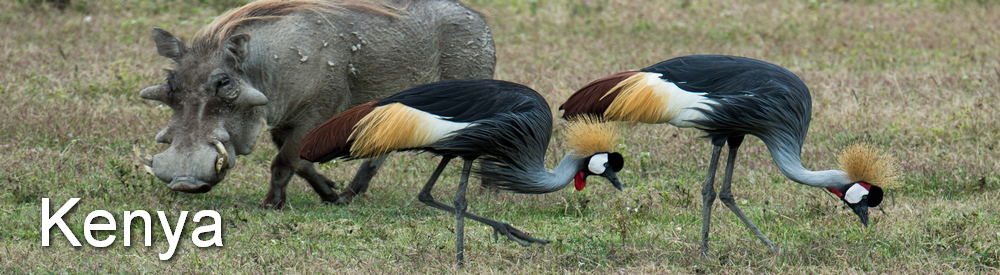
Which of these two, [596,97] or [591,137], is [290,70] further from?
[591,137]

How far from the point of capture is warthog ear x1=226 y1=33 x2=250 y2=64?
5.68 m

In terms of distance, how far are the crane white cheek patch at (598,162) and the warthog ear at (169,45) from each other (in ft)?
8.28

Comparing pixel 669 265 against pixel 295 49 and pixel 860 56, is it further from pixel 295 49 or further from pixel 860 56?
pixel 860 56

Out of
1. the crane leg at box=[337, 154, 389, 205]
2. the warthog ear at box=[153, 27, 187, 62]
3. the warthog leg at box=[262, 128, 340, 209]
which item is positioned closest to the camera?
the warthog ear at box=[153, 27, 187, 62]

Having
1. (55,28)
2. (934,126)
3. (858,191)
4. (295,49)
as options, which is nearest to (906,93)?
(934,126)

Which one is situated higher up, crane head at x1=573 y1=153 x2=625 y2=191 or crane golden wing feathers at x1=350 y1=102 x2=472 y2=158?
crane golden wing feathers at x1=350 y1=102 x2=472 y2=158

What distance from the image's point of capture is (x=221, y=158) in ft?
17.9

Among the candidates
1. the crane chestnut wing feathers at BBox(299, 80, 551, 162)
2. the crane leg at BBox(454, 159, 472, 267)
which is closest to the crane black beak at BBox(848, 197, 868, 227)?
the crane chestnut wing feathers at BBox(299, 80, 551, 162)

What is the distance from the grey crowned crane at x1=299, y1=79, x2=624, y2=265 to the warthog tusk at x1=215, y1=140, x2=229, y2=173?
655 mm

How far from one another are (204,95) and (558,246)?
2.18 meters

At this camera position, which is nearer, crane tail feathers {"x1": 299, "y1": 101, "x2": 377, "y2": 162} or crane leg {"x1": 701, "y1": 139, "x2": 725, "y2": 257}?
crane tail feathers {"x1": 299, "y1": 101, "x2": 377, "y2": 162}

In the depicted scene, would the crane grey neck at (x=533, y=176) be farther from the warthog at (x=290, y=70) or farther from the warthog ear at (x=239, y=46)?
the warthog ear at (x=239, y=46)

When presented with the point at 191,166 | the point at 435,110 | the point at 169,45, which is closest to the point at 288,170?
the point at 191,166

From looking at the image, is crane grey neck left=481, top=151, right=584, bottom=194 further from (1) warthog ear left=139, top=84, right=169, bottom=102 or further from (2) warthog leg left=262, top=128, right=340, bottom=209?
(1) warthog ear left=139, top=84, right=169, bottom=102
